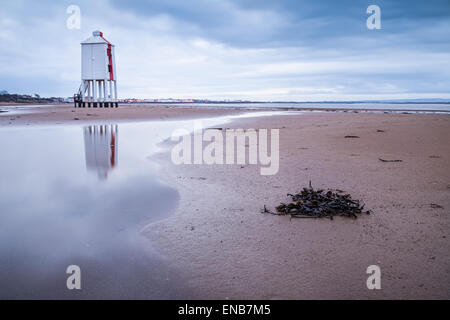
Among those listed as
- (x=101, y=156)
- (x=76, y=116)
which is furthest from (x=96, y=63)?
(x=101, y=156)

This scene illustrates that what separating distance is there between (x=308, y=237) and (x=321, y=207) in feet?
2.70

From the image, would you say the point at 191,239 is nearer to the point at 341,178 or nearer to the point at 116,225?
the point at 116,225

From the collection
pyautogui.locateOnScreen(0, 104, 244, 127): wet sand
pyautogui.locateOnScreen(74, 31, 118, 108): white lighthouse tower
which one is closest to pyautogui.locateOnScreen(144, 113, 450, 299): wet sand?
pyautogui.locateOnScreen(0, 104, 244, 127): wet sand

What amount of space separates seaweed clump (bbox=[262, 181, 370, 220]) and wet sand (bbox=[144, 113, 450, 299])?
0.13m

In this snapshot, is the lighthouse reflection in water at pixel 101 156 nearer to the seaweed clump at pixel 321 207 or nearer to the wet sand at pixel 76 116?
the seaweed clump at pixel 321 207

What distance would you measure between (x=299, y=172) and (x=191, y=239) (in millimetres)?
3434

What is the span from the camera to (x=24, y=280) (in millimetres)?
2482

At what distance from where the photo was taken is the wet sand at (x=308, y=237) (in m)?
2.44

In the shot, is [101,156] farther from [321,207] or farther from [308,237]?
[308,237]

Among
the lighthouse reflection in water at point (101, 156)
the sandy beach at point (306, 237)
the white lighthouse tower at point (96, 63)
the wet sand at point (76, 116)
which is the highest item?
the white lighthouse tower at point (96, 63)

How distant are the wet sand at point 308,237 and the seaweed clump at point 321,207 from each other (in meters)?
0.13

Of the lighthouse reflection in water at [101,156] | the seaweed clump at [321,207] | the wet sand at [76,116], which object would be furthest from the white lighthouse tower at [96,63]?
the seaweed clump at [321,207]

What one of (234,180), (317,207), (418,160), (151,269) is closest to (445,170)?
(418,160)

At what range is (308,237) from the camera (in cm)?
327
